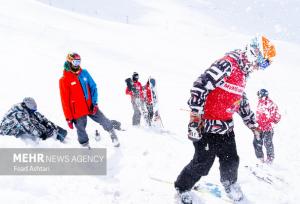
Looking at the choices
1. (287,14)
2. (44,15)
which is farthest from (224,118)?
(287,14)

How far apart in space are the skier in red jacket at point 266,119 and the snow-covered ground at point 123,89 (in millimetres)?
377

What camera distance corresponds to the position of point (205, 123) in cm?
531

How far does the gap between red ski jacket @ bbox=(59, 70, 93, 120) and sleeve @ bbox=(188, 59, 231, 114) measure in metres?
2.89

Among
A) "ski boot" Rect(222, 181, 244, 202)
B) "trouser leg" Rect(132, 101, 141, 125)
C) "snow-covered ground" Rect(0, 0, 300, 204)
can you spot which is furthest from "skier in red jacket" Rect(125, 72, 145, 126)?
"ski boot" Rect(222, 181, 244, 202)

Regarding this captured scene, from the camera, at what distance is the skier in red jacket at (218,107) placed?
5035 millimetres

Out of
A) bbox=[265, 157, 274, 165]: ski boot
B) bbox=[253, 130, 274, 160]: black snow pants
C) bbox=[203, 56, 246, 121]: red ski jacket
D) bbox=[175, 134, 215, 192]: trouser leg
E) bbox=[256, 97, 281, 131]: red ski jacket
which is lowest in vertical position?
bbox=[265, 157, 274, 165]: ski boot

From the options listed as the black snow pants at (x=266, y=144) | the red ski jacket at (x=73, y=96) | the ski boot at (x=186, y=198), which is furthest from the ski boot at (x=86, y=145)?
the black snow pants at (x=266, y=144)

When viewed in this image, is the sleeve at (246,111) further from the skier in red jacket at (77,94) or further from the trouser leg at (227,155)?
the skier in red jacket at (77,94)

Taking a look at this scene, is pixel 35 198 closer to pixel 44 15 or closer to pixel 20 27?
pixel 20 27

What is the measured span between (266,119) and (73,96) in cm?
439

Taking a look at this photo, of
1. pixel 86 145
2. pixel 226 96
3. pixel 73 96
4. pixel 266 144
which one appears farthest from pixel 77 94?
pixel 266 144

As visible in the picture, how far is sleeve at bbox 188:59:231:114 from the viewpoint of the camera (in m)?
5.00

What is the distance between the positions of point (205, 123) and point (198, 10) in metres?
60.8

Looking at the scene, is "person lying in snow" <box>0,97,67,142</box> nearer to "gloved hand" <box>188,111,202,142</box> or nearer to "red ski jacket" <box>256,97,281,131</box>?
"gloved hand" <box>188,111,202,142</box>
